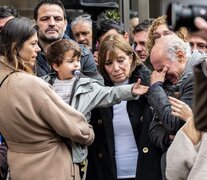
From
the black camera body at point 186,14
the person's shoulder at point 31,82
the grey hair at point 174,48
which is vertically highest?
the black camera body at point 186,14

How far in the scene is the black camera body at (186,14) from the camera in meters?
1.46

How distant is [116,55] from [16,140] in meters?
0.98

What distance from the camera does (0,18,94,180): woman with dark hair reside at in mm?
3473

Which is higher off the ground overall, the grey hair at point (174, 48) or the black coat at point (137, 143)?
the grey hair at point (174, 48)

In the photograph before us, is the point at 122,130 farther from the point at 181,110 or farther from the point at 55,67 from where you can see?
the point at 181,110

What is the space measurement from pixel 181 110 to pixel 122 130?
82cm

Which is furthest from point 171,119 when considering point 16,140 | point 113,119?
point 16,140

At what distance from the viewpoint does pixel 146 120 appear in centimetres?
389

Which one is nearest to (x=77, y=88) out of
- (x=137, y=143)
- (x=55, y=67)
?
(x=55, y=67)

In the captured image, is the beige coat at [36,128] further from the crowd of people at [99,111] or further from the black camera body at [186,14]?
the black camera body at [186,14]

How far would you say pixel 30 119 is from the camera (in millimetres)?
3465

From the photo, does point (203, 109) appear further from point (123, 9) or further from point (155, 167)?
point (123, 9)

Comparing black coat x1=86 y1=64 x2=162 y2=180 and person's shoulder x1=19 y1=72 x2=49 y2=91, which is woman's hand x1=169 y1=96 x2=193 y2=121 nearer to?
black coat x1=86 y1=64 x2=162 y2=180

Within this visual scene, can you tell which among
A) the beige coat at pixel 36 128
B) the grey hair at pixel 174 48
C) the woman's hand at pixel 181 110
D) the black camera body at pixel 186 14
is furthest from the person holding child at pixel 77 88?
the black camera body at pixel 186 14
